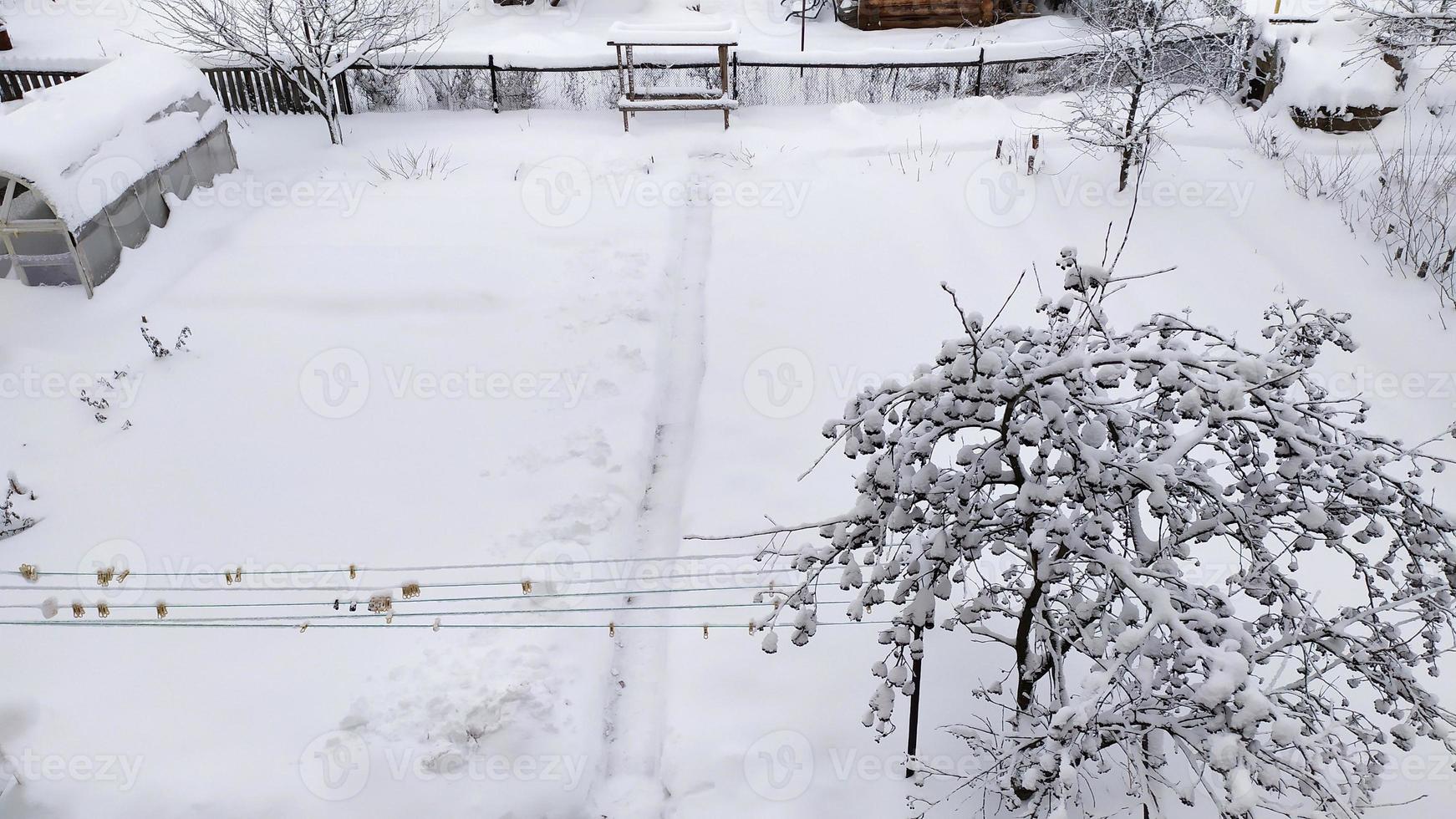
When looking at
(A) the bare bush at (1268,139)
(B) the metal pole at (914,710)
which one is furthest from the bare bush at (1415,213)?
(B) the metal pole at (914,710)

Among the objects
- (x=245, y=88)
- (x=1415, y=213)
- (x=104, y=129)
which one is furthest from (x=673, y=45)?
(x=1415, y=213)

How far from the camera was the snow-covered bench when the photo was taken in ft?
45.3

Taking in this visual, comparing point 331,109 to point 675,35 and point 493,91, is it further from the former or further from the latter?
point 675,35

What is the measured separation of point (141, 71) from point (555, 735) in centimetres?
1041

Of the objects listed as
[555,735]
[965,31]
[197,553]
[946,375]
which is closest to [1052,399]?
[946,375]

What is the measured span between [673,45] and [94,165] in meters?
7.32

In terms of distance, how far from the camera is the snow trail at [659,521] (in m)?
5.86

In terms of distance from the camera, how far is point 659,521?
7.80 metres

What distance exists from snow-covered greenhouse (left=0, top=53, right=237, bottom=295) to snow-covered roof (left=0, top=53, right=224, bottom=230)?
0.01 m

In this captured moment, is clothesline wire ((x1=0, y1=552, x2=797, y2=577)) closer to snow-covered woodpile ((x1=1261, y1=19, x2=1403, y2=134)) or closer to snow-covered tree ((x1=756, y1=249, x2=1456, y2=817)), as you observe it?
snow-covered tree ((x1=756, y1=249, x2=1456, y2=817))

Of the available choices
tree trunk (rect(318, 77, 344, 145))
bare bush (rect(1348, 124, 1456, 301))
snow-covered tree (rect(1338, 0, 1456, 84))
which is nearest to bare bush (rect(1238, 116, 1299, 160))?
bare bush (rect(1348, 124, 1456, 301))

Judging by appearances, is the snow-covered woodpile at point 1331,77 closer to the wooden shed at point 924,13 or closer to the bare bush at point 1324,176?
the bare bush at point 1324,176

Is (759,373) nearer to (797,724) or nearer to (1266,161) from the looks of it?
(797,724)

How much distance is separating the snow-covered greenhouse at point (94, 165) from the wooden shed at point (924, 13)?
12.9m
